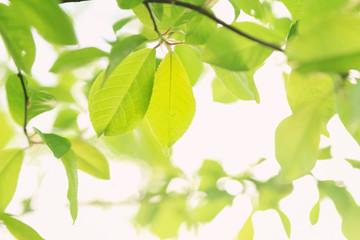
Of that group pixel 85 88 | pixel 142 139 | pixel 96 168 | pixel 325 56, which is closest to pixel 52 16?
pixel 325 56

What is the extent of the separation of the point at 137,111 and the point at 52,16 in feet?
0.42

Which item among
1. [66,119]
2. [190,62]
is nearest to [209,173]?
[66,119]

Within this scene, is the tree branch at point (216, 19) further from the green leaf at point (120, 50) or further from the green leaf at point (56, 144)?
the green leaf at point (56, 144)

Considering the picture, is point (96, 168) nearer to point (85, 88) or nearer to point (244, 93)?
point (244, 93)

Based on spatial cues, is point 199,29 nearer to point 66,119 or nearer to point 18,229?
point 18,229

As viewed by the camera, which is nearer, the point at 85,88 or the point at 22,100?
the point at 22,100

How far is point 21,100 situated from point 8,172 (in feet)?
0.29

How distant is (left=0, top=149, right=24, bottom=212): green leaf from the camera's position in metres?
0.44

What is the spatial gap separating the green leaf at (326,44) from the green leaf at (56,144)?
234 mm

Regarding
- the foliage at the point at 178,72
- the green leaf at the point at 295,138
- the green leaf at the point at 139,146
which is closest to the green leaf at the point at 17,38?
the foliage at the point at 178,72

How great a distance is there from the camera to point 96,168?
493 millimetres

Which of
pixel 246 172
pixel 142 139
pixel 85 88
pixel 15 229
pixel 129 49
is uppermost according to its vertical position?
pixel 129 49

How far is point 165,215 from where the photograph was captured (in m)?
1.09

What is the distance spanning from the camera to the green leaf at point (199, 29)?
322mm
